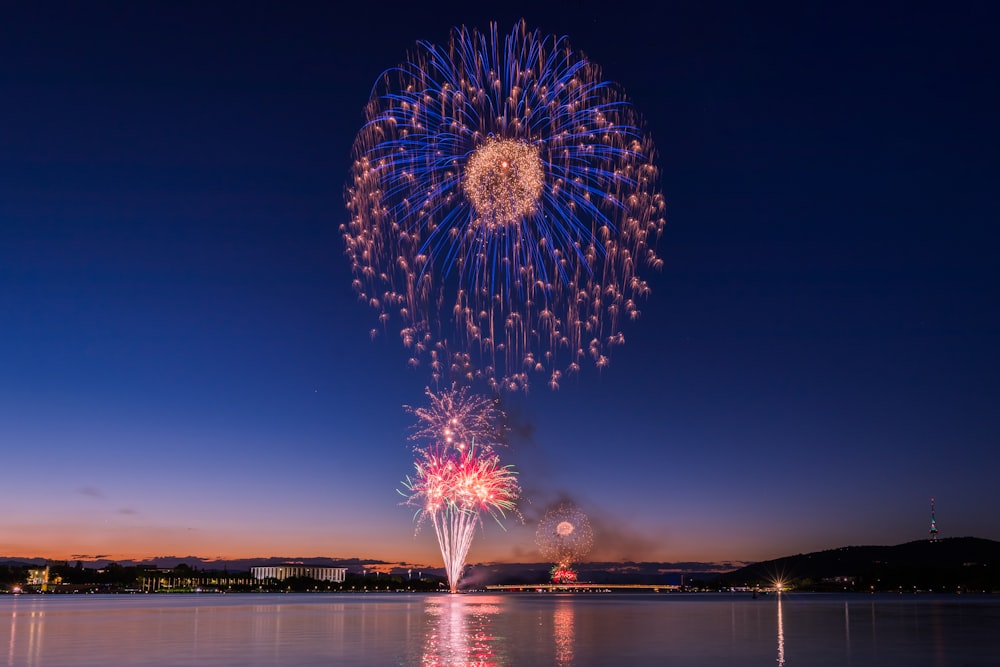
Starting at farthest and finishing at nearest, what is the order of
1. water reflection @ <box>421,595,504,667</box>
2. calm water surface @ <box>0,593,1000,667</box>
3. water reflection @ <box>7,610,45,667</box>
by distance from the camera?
calm water surface @ <box>0,593,1000,667</box> → water reflection @ <box>7,610,45,667</box> → water reflection @ <box>421,595,504,667</box>

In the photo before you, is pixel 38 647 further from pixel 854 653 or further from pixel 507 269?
pixel 854 653

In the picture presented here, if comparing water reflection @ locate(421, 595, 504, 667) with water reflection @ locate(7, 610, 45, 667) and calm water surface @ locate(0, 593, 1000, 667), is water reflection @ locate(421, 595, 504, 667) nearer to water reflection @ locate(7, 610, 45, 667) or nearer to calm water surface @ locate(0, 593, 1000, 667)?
calm water surface @ locate(0, 593, 1000, 667)

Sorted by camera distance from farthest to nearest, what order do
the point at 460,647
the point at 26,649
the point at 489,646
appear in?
the point at 489,646, the point at 26,649, the point at 460,647

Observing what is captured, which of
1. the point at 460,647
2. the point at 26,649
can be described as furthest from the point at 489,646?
the point at 26,649

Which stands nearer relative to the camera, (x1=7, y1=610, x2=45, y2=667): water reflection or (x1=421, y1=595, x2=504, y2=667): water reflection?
(x1=421, y1=595, x2=504, y2=667): water reflection

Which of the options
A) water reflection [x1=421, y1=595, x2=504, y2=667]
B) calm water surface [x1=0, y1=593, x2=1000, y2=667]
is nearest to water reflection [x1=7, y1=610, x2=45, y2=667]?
calm water surface [x1=0, y1=593, x2=1000, y2=667]

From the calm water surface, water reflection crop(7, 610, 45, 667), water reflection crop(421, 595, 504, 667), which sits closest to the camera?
water reflection crop(421, 595, 504, 667)

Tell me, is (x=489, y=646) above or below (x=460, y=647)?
below

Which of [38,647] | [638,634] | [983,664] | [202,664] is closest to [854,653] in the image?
[983,664]

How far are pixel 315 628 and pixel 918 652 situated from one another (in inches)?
1303

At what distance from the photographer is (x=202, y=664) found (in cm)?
2838

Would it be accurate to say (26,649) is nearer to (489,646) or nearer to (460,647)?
(460,647)

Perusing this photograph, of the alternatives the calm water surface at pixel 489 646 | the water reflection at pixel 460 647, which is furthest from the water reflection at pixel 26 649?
the water reflection at pixel 460 647

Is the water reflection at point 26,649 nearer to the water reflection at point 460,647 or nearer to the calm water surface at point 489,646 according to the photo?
the calm water surface at point 489,646
